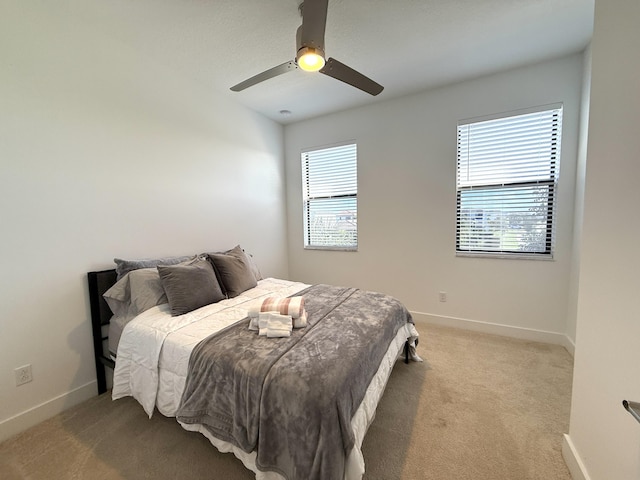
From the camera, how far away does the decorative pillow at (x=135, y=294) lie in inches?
74.3

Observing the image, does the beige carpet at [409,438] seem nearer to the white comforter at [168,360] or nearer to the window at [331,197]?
the white comforter at [168,360]

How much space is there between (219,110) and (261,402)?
9.98ft

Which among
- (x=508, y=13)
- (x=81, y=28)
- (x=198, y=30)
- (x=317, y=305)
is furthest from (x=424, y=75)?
(x=81, y=28)

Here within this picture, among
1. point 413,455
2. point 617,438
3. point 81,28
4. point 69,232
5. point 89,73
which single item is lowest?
point 413,455

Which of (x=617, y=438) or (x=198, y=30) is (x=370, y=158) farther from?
(x=617, y=438)

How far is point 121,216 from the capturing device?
2.13m

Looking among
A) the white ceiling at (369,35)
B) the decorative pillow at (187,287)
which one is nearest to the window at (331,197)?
the white ceiling at (369,35)

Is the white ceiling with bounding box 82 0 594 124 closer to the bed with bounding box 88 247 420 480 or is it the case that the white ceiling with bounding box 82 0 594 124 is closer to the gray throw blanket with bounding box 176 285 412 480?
the bed with bounding box 88 247 420 480

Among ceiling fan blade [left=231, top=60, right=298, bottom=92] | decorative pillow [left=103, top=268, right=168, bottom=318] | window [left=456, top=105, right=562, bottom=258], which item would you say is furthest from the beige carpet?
ceiling fan blade [left=231, top=60, right=298, bottom=92]

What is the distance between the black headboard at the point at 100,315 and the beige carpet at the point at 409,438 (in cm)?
20

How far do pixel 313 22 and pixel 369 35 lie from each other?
87 cm

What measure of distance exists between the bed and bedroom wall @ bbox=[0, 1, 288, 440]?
23 centimetres

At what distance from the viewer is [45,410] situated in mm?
1747

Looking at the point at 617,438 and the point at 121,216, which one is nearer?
the point at 617,438
